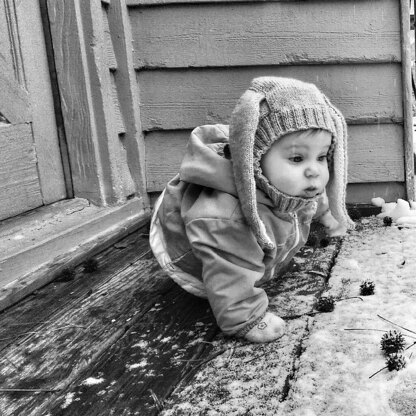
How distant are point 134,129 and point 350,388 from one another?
2017 mm

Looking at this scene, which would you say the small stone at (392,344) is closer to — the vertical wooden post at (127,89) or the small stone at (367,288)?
the small stone at (367,288)

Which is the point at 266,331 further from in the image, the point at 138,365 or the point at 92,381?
the point at 92,381

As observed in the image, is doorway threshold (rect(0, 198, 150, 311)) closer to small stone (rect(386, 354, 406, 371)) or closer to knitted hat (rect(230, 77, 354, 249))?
knitted hat (rect(230, 77, 354, 249))

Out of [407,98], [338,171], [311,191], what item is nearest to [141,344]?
[311,191]

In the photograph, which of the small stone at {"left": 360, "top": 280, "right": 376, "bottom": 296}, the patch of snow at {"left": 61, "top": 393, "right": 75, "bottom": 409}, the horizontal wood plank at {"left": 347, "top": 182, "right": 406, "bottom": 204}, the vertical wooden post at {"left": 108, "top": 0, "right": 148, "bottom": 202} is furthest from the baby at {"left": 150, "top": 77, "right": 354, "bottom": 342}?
the horizontal wood plank at {"left": 347, "top": 182, "right": 406, "bottom": 204}

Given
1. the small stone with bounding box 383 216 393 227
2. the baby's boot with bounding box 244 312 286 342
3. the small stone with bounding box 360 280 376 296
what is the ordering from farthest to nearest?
the small stone with bounding box 383 216 393 227 → the small stone with bounding box 360 280 376 296 → the baby's boot with bounding box 244 312 286 342

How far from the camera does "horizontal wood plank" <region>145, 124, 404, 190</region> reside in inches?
120

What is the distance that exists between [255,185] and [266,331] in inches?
16.8

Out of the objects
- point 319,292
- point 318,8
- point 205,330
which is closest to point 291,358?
point 205,330

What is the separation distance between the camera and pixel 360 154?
3.07 meters

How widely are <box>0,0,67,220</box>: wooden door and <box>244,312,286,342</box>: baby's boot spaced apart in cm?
121

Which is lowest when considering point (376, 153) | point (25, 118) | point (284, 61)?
point (376, 153)

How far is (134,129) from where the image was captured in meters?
2.98

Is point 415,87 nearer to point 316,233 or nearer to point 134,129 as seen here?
point 316,233
